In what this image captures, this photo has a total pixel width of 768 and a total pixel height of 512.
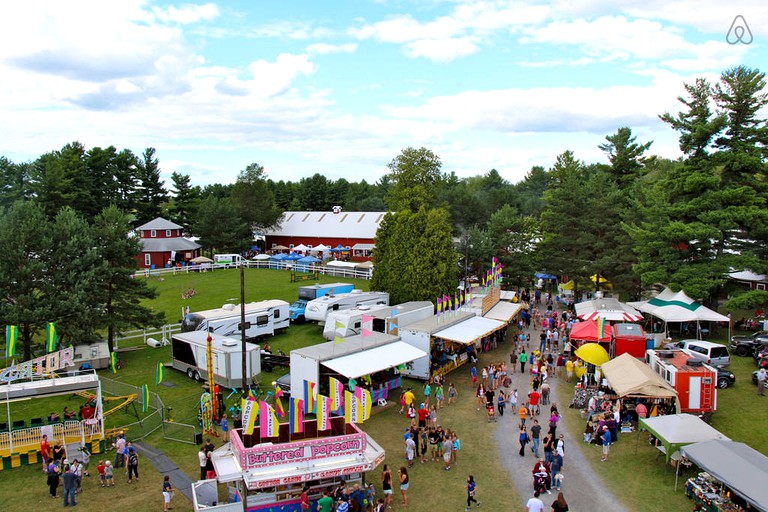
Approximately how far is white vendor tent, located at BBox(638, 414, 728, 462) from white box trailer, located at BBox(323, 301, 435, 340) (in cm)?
1216

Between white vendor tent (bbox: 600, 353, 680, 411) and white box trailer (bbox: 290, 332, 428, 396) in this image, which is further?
white box trailer (bbox: 290, 332, 428, 396)

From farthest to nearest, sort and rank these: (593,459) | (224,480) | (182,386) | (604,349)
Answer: (604,349)
(182,386)
(593,459)
(224,480)

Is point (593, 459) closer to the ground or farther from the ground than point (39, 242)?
closer to the ground

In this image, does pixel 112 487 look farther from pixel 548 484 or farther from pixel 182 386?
pixel 548 484

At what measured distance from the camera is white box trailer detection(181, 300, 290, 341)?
26609 millimetres

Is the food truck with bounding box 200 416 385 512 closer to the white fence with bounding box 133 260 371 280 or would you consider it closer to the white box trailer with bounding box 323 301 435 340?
the white box trailer with bounding box 323 301 435 340

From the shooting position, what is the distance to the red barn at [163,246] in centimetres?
5441

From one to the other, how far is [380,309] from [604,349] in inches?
428

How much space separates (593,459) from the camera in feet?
55.8

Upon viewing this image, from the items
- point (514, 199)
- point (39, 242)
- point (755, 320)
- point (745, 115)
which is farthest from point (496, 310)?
point (514, 199)

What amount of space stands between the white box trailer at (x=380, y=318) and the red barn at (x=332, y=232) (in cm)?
3233

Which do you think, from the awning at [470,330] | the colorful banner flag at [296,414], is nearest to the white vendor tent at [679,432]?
the awning at [470,330]

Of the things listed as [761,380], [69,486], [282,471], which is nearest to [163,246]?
[69,486]

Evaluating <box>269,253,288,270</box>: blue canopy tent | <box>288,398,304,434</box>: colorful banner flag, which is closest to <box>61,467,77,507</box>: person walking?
<box>288,398,304,434</box>: colorful banner flag
